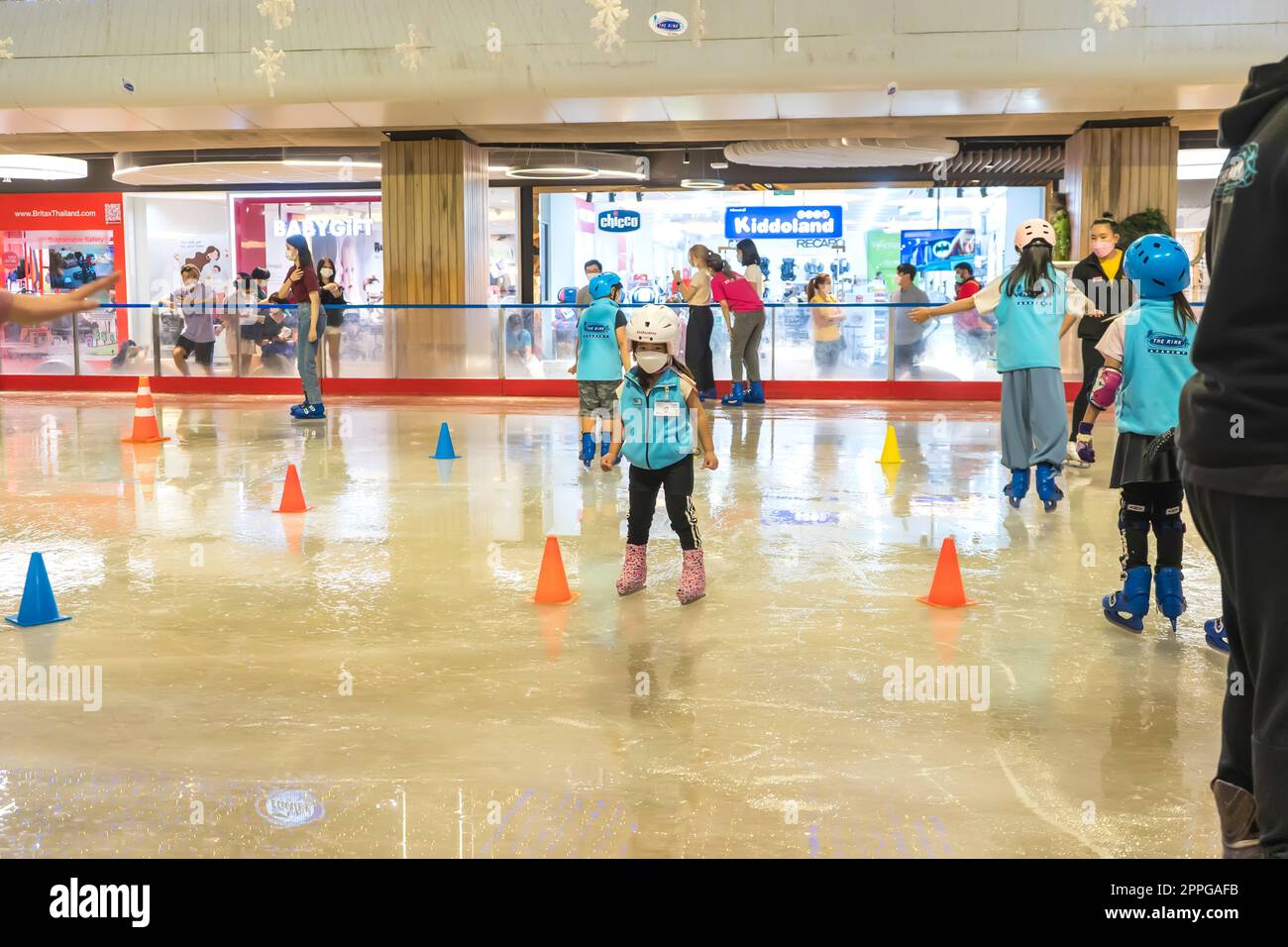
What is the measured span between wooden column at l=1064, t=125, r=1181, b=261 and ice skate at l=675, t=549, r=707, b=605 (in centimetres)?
1095

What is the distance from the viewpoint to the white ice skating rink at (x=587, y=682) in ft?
9.66

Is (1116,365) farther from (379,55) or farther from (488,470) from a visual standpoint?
(379,55)

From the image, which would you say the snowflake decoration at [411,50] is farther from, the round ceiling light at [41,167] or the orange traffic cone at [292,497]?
the round ceiling light at [41,167]

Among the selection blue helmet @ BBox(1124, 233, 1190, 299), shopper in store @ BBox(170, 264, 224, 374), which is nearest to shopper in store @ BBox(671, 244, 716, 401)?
shopper in store @ BBox(170, 264, 224, 374)

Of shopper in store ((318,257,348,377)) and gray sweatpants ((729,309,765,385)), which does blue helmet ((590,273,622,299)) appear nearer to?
gray sweatpants ((729,309,765,385))

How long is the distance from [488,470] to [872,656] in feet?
16.3

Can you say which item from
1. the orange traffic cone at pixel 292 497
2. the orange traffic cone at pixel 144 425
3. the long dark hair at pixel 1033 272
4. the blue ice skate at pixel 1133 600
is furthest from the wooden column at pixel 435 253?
the blue ice skate at pixel 1133 600

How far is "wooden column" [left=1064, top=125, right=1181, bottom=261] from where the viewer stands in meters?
14.7

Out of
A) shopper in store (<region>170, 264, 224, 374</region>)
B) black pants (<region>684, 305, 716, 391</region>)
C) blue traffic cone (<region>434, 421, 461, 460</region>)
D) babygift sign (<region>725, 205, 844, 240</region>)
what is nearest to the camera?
blue traffic cone (<region>434, 421, 461, 460</region>)

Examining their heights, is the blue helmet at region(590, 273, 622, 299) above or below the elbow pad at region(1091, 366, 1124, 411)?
above

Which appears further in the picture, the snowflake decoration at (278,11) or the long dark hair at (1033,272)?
the snowflake decoration at (278,11)

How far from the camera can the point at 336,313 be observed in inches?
614

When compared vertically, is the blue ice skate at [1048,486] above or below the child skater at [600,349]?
below
